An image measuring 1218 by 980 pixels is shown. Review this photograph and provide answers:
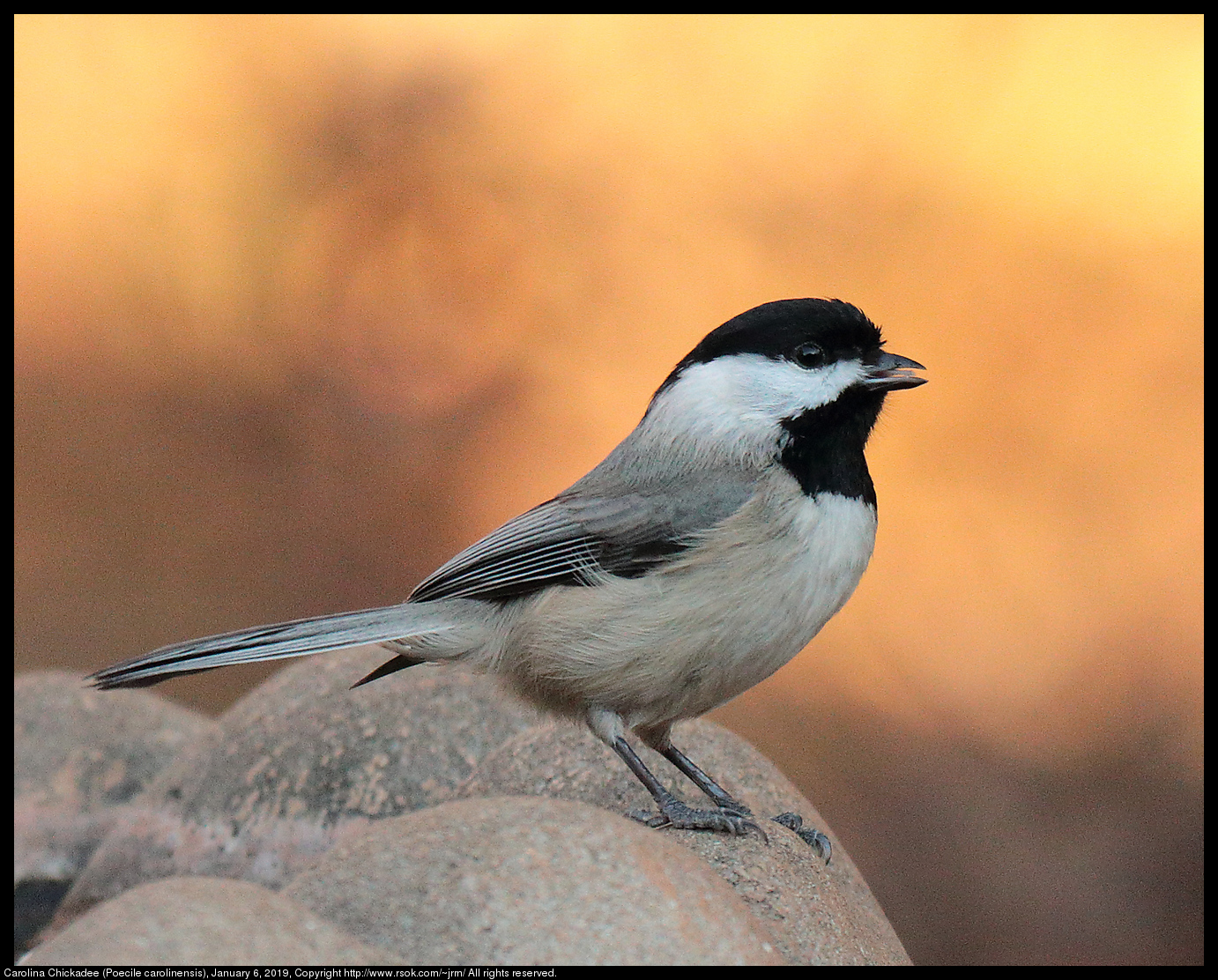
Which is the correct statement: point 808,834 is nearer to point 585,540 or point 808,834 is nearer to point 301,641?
point 585,540

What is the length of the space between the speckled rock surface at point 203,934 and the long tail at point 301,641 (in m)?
0.79

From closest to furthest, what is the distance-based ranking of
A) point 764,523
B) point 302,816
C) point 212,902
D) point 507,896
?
point 212,902
point 507,896
point 764,523
point 302,816

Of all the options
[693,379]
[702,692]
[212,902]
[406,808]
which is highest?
[693,379]

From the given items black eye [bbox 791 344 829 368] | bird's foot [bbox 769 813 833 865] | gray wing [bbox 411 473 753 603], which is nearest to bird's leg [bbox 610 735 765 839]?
bird's foot [bbox 769 813 833 865]

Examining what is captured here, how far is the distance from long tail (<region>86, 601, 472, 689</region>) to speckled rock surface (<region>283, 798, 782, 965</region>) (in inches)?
24.4

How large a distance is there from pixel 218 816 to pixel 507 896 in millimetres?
1596

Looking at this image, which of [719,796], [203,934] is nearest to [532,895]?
[203,934]

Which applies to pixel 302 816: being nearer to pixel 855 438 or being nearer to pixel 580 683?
pixel 580 683

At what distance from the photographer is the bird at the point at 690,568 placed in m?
2.12

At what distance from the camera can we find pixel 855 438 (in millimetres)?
2264

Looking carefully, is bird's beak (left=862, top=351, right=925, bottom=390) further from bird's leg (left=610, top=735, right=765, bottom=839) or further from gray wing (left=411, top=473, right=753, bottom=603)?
bird's leg (left=610, top=735, right=765, bottom=839)

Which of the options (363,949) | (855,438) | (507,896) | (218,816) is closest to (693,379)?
(855,438)

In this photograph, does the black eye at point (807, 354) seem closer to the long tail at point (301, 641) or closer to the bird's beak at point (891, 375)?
the bird's beak at point (891, 375)

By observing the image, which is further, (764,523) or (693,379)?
(693,379)
